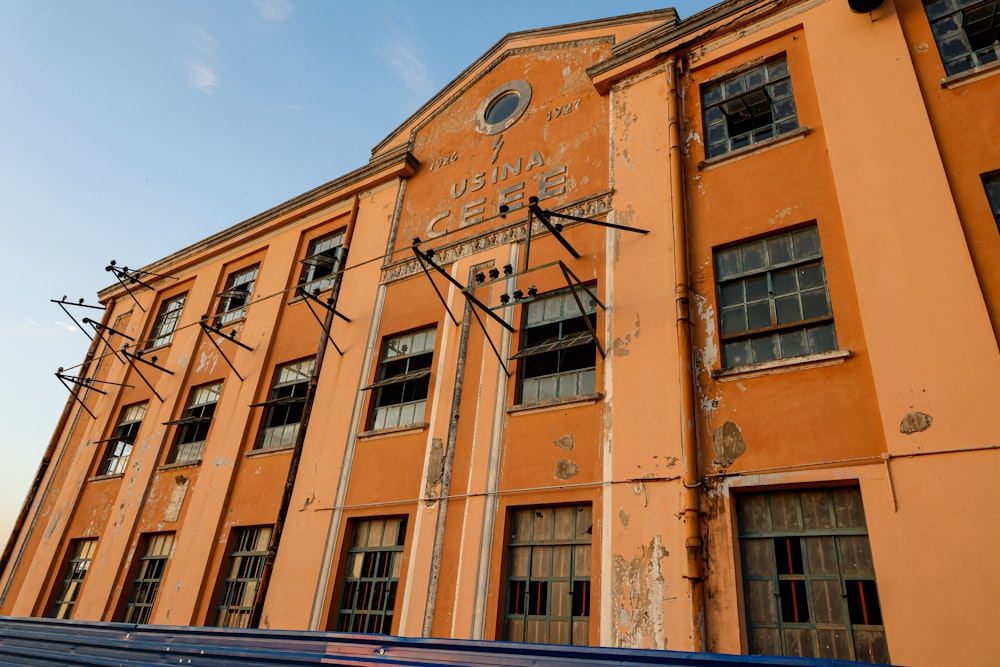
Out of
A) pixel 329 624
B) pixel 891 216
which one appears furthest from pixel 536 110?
pixel 329 624

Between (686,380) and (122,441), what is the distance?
13371mm

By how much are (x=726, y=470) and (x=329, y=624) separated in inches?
236

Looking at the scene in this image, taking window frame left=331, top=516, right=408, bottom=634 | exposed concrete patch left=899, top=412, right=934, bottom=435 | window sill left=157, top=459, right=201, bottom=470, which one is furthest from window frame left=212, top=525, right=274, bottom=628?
Result: exposed concrete patch left=899, top=412, right=934, bottom=435

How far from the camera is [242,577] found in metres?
10.8

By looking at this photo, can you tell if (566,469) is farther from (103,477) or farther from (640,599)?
(103,477)

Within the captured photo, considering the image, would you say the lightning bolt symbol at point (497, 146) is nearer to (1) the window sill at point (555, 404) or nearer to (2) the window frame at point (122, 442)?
(1) the window sill at point (555, 404)

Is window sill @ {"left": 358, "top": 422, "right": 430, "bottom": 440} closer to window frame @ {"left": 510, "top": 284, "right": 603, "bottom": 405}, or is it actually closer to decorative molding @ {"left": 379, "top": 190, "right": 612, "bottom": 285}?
window frame @ {"left": 510, "top": 284, "right": 603, "bottom": 405}

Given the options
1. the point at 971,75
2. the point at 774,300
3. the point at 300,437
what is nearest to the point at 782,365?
the point at 774,300

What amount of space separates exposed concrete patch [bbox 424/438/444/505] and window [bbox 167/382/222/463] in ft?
19.7

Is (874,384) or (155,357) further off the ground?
(155,357)

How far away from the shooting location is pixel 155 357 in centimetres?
1502

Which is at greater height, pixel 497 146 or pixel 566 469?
pixel 497 146

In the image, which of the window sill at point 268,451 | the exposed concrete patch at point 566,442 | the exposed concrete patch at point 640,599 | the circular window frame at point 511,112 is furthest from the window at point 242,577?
the circular window frame at point 511,112

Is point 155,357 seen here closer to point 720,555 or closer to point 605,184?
point 605,184
